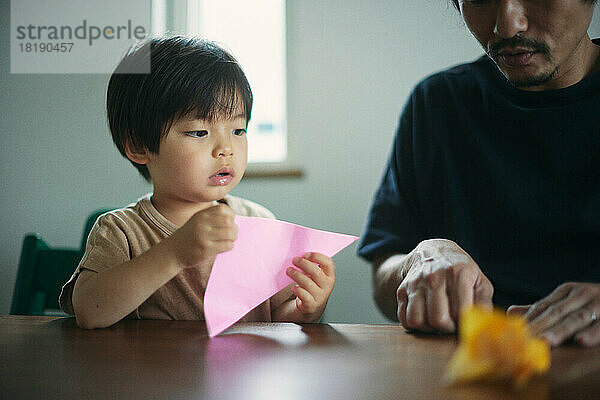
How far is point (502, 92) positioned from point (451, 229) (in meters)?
0.27

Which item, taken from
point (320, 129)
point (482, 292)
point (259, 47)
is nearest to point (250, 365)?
point (482, 292)

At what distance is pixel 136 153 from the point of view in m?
0.91

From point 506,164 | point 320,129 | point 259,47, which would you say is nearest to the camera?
point 506,164

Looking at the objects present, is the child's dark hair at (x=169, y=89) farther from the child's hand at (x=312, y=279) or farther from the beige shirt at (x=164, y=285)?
the child's hand at (x=312, y=279)

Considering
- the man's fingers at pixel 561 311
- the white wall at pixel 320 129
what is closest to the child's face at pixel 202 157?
the man's fingers at pixel 561 311

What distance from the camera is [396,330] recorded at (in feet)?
2.11

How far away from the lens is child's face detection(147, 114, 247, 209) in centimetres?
82

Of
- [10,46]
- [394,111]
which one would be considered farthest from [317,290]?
[10,46]

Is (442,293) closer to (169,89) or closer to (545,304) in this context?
(545,304)

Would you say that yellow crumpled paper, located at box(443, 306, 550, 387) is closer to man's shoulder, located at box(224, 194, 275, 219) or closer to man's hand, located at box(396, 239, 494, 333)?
man's hand, located at box(396, 239, 494, 333)

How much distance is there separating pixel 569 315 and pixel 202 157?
50 centimetres

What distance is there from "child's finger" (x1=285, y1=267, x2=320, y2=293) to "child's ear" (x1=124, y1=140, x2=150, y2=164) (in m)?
0.33

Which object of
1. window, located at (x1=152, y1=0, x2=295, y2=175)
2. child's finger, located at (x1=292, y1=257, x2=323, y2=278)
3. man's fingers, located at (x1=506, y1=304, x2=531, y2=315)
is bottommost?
man's fingers, located at (x1=506, y1=304, x2=531, y2=315)

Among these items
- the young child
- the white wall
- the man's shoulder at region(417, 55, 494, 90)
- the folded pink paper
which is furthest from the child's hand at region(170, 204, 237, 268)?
the white wall
